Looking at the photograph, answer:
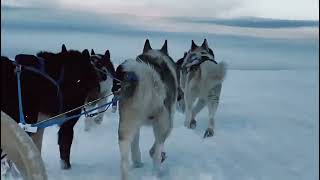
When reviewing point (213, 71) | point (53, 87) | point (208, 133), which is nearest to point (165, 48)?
point (53, 87)

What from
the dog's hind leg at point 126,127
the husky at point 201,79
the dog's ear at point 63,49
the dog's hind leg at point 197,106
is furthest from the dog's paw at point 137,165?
the dog's hind leg at point 197,106

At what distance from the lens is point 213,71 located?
5.73m

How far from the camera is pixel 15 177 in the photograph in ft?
12.3

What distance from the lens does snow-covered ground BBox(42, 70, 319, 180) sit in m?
4.27

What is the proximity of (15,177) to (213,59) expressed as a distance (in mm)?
2681

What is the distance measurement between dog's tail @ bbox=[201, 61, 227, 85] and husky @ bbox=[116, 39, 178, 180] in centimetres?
160

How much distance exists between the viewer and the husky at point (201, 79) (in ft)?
18.8

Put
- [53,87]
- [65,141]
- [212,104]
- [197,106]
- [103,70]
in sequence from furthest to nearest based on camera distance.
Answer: [197,106] → [212,104] → [103,70] → [65,141] → [53,87]

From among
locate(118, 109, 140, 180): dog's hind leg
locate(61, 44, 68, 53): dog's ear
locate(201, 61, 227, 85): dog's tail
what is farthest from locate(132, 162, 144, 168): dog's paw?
locate(201, 61, 227, 85): dog's tail

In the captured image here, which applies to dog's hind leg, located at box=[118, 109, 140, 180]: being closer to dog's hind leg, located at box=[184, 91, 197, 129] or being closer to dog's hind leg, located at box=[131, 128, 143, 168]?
dog's hind leg, located at box=[131, 128, 143, 168]

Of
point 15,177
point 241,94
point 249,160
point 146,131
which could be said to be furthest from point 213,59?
point 241,94

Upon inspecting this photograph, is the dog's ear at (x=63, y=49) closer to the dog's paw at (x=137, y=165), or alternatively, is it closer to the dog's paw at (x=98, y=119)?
the dog's paw at (x=137, y=165)

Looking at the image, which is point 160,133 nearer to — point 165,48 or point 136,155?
point 136,155

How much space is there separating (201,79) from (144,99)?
6.96 ft
